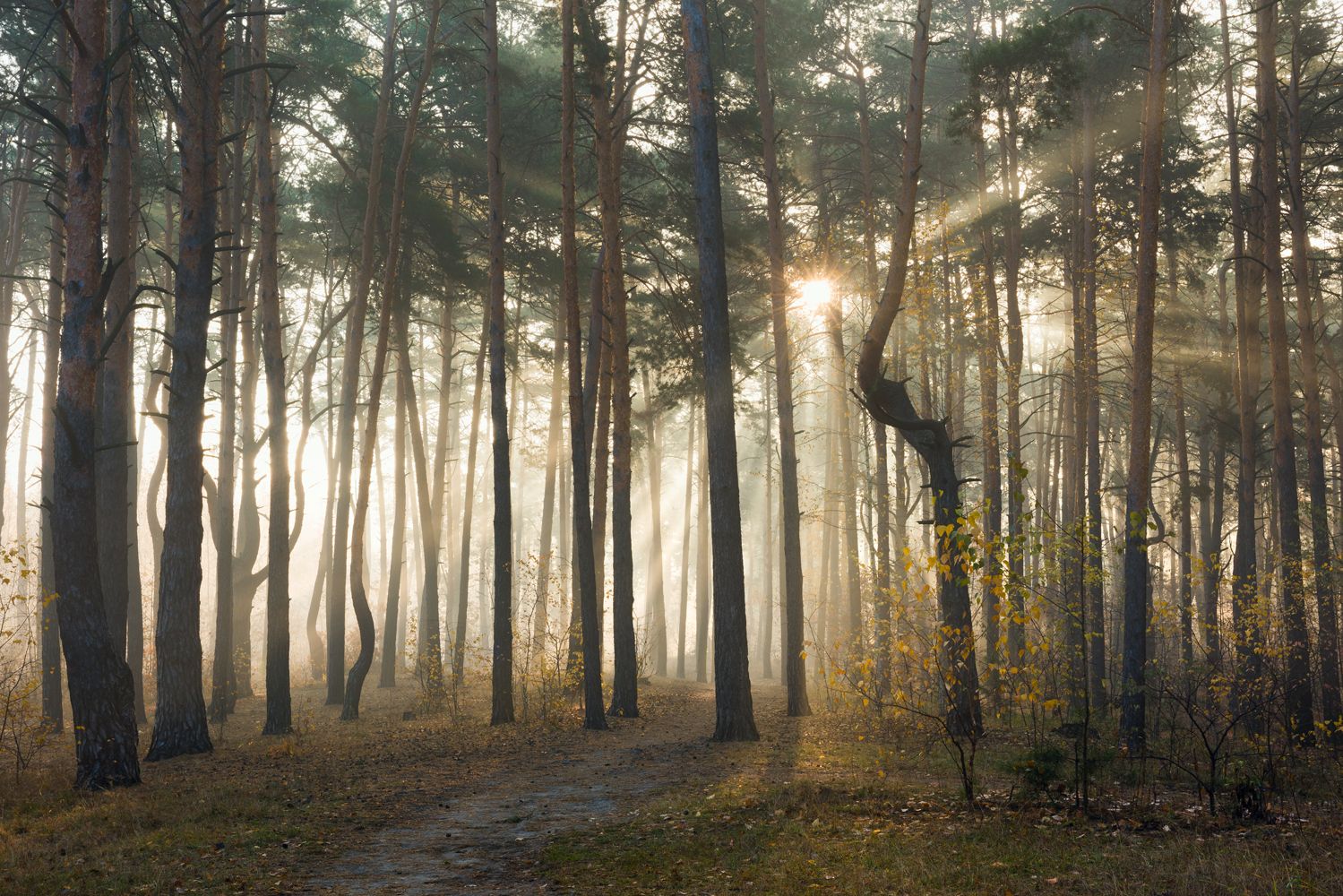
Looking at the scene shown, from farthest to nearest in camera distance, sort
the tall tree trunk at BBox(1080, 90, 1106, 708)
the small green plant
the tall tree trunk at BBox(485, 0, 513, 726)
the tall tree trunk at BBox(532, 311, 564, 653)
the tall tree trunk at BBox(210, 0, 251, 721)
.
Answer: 1. the tall tree trunk at BBox(532, 311, 564, 653)
2. the tall tree trunk at BBox(1080, 90, 1106, 708)
3. the tall tree trunk at BBox(210, 0, 251, 721)
4. the tall tree trunk at BBox(485, 0, 513, 726)
5. the small green plant

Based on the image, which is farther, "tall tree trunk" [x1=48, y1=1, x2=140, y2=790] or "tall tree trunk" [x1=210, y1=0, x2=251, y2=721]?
"tall tree trunk" [x1=210, y1=0, x2=251, y2=721]

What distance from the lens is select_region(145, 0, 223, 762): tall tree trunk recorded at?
11375 millimetres

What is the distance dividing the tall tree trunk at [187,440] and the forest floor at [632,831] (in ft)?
2.51

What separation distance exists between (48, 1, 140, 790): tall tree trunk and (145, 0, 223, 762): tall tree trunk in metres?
1.81

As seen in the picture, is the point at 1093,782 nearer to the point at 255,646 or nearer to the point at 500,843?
the point at 500,843

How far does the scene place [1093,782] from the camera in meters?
8.94

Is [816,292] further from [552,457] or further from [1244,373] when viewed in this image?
[552,457]

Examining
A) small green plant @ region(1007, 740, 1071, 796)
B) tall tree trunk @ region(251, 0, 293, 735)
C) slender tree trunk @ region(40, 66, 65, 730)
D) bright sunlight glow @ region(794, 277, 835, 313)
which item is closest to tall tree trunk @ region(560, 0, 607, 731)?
tall tree trunk @ region(251, 0, 293, 735)

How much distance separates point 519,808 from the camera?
8648 mm

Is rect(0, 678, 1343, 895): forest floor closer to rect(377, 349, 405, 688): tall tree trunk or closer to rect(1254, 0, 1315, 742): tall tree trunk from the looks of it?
rect(1254, 0, 1315, 742): tall tree trunk

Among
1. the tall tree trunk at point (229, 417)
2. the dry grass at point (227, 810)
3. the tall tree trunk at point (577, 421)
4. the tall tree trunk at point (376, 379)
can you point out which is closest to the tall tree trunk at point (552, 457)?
the tall tree trunk at point (376, 379)

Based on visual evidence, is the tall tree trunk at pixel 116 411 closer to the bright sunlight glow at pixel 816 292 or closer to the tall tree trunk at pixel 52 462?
the tall tree trunk at pixel 52 462

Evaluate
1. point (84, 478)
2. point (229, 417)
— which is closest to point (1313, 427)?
point (84, 478)

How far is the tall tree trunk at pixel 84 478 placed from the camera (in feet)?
30.4
